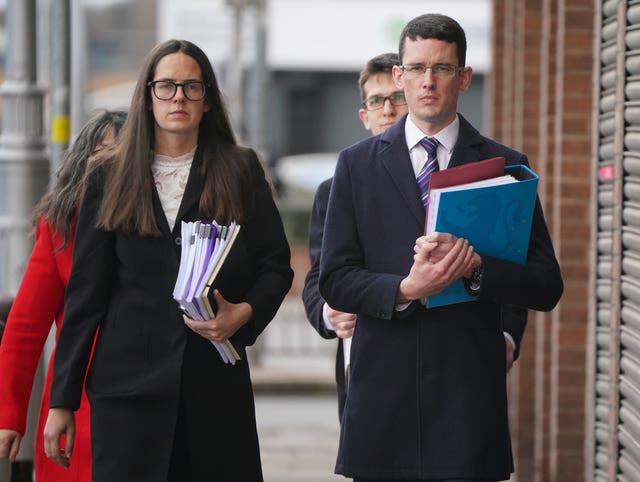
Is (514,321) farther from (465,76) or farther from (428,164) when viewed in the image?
(465,76)

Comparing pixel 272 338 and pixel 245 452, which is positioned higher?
pixel 245 452

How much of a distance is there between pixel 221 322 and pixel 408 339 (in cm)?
61

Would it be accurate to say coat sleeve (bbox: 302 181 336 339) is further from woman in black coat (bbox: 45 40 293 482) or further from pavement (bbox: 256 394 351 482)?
pavement (bbox: 256 394 351 482)

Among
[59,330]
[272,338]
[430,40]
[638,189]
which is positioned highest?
[430,40]

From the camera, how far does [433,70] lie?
4.04 meters

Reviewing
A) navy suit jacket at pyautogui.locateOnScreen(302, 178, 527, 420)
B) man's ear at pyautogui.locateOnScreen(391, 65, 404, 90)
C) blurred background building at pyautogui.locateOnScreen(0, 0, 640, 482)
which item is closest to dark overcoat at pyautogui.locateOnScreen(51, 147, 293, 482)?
navy suit jacket at pyautogui.locateOnScreen(302, 178, 527, 420)

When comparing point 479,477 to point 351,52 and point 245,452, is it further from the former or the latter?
point 351,52

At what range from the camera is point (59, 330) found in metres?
4.59

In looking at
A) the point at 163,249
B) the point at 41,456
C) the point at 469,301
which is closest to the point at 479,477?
the point at 469,301

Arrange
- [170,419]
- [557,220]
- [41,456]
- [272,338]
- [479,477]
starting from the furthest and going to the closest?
[272,338]
[557,220]
[41,456]
[170,419]
[479,477]

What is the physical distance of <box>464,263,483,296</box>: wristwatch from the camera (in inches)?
156

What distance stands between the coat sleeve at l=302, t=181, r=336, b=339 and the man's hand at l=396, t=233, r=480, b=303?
1.17 meters

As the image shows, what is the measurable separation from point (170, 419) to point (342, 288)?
0.72 meters

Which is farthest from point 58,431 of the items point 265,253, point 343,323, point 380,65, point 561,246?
point 561,246
